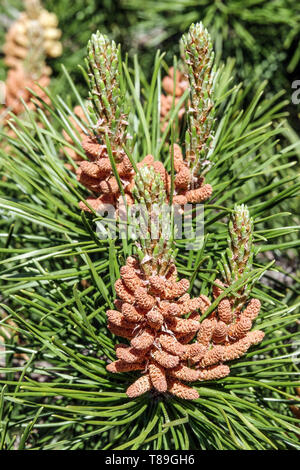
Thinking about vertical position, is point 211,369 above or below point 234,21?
below

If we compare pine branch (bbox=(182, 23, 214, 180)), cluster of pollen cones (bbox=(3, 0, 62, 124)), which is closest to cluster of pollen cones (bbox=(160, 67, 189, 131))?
pine branch (bbox=(182, 23, 214, 180))

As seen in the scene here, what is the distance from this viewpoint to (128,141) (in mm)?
537

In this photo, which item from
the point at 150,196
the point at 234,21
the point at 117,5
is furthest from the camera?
the point at 117,5

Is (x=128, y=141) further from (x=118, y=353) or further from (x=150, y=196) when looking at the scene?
(x=118, y=353)

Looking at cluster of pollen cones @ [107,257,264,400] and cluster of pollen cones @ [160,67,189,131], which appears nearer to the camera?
cluster of pollen cones @ [107,257,264,400]

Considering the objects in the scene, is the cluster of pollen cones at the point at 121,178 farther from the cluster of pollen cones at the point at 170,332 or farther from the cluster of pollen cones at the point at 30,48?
the cluster of pollen cones at the point at 30,48

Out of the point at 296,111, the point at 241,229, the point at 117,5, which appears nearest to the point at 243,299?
the point at 241,229

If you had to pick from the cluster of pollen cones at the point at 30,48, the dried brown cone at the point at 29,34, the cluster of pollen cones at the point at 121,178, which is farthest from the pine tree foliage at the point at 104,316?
the dried brown cone at the point at 29,34

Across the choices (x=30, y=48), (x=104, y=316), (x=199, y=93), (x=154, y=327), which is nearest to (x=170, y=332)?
(x=154, y=327)

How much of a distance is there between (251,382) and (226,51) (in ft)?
2.42

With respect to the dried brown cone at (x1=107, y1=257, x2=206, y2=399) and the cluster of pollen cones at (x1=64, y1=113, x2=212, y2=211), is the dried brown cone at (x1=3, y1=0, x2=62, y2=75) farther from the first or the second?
the dried brown cone at (x1=107, y1=257, x2=206, y2=399)

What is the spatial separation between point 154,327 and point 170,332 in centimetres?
2

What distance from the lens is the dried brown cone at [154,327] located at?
453 millimetres

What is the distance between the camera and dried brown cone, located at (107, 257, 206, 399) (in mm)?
453
